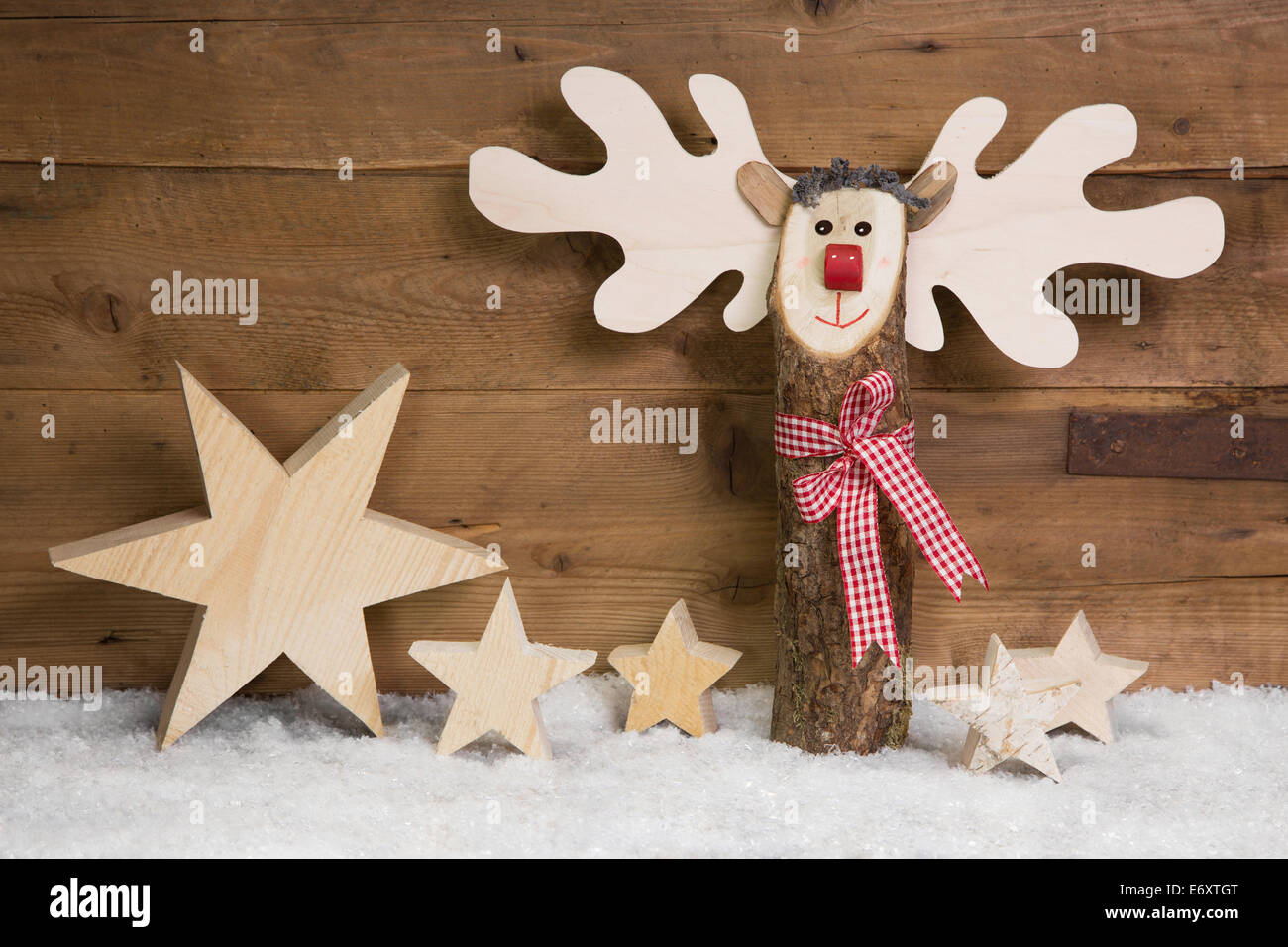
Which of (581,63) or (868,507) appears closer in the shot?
(868,507)

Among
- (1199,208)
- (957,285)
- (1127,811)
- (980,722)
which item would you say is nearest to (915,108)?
(957,285)

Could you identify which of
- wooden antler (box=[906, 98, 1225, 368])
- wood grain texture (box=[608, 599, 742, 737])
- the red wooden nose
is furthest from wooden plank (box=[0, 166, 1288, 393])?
wood grain texture (box=[608, 599, 742, 737])

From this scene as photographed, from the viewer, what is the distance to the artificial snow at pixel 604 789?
105cm

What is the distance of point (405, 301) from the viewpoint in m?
1.36

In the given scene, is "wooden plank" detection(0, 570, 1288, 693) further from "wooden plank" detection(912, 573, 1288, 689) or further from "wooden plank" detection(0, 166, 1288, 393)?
Answer: "wooden plank" detection(0, 166, 1288, 393)

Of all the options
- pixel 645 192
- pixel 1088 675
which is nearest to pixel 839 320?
pixel 645 192

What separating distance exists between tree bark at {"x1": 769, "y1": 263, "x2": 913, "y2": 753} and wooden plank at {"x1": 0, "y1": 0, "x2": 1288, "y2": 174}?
1.03ft

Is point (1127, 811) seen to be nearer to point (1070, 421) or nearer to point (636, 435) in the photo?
point (1070, 421)

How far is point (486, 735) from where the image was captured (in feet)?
4.34

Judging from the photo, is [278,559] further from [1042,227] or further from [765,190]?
[1042,227]

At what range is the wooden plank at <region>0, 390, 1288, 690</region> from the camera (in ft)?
4.49

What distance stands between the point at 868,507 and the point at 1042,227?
16.0 inches

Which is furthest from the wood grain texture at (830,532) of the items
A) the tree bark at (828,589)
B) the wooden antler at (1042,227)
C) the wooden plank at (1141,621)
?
the wooden plank at (1141,621)

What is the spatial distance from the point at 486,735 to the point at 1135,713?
0.84m
